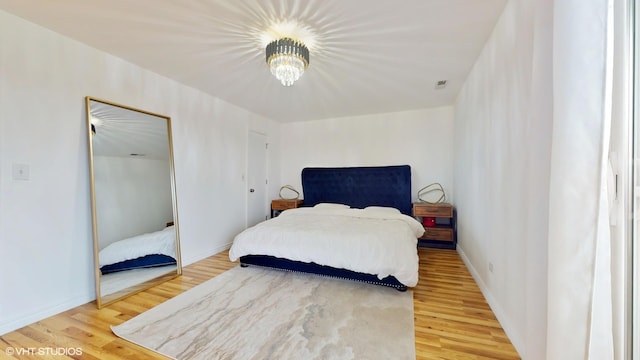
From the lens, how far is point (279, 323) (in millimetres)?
2014

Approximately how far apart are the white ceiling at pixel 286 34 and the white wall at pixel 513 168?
1.20 feet

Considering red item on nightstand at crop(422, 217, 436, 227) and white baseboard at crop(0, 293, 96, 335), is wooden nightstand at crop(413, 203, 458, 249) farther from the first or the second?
white baseboard at crop(0, 293, 96, 335)

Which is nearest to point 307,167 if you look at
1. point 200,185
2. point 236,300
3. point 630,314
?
point 200,185

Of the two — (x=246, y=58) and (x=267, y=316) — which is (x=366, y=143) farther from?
(x=267, y=316)

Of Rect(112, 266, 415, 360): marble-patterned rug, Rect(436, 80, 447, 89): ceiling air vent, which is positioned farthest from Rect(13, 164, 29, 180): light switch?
Rect(436, 80, 447, 89): ceiling air vent

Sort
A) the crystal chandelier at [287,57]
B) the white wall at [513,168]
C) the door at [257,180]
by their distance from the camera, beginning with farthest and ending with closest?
1. the door at [257,180]
2. the crystal chandelier at [287,57]
3. the white wall at [513,168]

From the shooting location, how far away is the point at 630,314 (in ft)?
2.96

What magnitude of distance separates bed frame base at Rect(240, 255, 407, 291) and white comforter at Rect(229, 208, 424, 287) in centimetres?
12

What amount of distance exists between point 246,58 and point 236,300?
2.49 metres

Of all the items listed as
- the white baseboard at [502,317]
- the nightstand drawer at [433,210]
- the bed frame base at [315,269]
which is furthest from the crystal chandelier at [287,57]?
the nightstand drawer at [433,210]

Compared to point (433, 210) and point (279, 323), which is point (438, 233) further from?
point (279, 323)

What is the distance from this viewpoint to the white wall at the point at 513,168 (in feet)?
3.61

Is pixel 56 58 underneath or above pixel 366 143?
above

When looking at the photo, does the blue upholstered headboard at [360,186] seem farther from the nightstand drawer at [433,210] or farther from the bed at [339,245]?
the nightstand drawer at [433,210]
